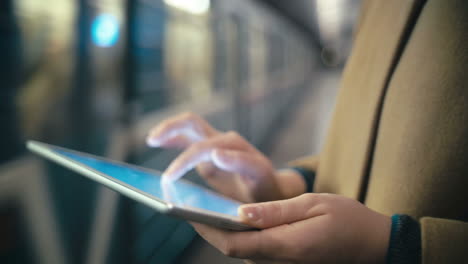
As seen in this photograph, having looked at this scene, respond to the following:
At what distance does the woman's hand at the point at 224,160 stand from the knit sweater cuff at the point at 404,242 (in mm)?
300

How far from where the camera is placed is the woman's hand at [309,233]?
0.40 metres

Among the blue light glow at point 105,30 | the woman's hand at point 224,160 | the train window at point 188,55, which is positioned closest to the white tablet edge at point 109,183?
the woman's hand at point 224,160

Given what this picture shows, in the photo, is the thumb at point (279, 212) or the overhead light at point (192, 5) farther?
the overhead light at point (192, 5)

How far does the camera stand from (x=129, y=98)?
203 cm

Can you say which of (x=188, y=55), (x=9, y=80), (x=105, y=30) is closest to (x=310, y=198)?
(x=9, y=80)

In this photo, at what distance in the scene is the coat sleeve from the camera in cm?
41

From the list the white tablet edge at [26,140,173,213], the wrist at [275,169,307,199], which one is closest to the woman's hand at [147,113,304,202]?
the wrist at [275,169,307,199]

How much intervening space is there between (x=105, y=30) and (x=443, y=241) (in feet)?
6.13

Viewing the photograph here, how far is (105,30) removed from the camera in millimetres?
1892

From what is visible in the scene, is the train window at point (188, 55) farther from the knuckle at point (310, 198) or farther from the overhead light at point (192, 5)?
the knuckle at point (310, 198)

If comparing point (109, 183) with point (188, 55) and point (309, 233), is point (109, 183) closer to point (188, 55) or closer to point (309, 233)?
point (309, 233)

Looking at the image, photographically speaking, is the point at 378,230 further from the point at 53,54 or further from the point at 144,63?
the point at 144,63

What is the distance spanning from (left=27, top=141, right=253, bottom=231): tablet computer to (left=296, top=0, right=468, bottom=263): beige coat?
212 millimetres

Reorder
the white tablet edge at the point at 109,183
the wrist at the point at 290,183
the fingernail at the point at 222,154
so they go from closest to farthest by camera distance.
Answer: the white tablet edge at the point at 109,183 → the fingernail at the point at 222,154 → the wrist at the point at 290,183
